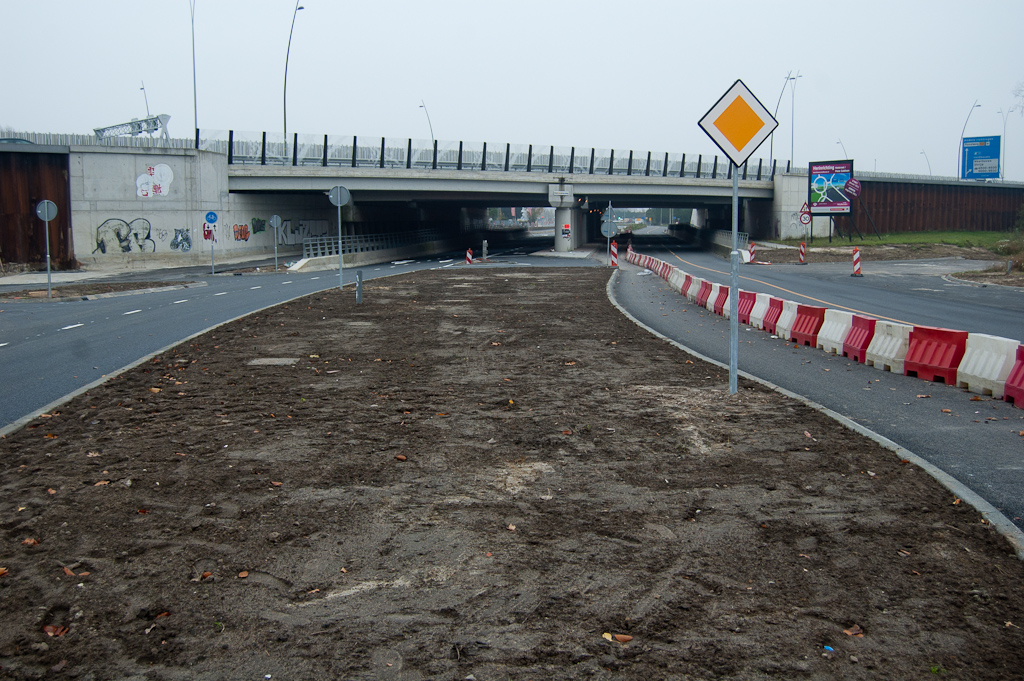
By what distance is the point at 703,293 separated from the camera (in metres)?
22.8

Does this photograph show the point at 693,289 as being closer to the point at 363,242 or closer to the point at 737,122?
the point at 737,122

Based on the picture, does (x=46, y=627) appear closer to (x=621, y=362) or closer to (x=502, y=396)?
(x=502, y=396)

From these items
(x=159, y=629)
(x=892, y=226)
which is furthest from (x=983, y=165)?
(x=159, y=629)

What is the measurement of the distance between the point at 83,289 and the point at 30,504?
27.1m

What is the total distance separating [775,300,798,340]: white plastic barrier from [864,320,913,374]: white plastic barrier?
3.03 m

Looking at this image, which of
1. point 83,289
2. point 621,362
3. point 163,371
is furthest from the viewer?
point 83,289

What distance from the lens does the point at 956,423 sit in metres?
8.62

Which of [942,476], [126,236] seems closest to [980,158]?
[126,236]

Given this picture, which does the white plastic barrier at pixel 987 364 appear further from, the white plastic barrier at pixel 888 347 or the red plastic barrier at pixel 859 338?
the red plastic barrier at pixel 859 338

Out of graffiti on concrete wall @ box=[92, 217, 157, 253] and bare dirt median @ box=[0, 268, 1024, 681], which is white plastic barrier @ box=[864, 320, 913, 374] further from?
graffiti on concrete wall @ box=[92, 217, 157, 253]

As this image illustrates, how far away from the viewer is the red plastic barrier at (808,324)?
14523 millimetres

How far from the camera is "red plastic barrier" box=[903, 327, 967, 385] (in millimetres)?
10727

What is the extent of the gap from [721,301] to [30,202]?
35430mm

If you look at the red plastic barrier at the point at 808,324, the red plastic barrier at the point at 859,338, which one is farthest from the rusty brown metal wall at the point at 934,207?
the red plastic barrier at the point at 859,338
